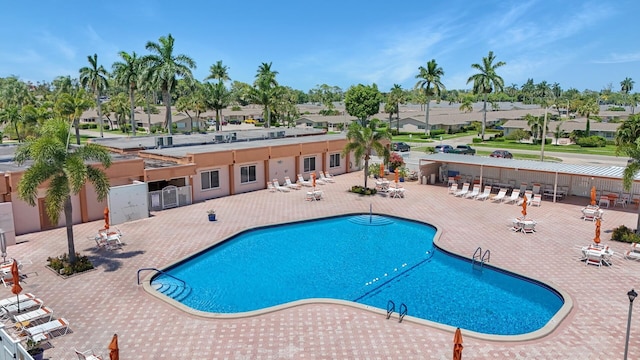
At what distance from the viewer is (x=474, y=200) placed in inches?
1158

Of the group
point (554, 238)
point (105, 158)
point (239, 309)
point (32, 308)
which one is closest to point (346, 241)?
point (239, 309)

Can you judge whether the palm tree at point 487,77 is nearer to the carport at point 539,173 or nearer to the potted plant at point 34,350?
the carport at point 539,173

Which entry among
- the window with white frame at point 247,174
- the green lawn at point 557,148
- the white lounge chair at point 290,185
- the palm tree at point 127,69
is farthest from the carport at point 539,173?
the palm tree at point 127,69

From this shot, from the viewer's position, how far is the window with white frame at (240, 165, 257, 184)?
31.5 meters

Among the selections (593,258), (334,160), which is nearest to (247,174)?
(334,160)

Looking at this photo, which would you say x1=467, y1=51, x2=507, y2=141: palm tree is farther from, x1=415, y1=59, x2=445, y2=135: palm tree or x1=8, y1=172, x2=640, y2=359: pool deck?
x1=8, y1=172, x2=640, y2=359: pool deck

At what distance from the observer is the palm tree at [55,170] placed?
15195mm

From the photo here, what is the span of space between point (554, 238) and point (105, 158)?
1971cm

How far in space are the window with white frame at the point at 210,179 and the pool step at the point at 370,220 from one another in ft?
32.1

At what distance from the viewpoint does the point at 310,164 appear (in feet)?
120

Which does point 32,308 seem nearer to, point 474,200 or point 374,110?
point 474,200

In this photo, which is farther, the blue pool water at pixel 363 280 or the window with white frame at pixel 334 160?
the window with white frame at pixel 334 160

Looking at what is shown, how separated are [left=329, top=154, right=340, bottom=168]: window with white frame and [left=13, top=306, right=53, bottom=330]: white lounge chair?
89.7 ft

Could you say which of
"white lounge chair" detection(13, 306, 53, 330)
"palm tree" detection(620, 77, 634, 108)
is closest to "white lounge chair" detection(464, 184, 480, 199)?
"white lounge chair" detection(13, 306, 53, 330)
